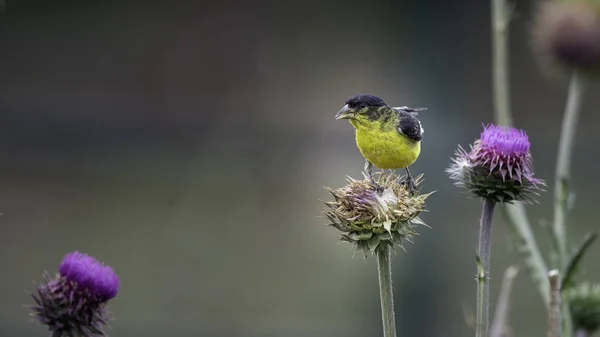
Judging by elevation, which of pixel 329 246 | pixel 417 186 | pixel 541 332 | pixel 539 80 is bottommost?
pixel 417 186

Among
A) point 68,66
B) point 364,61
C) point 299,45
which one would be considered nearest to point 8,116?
point 68,66

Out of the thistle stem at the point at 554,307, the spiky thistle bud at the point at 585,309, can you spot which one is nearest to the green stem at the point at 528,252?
the spiky thistle bud at the point at 585,309

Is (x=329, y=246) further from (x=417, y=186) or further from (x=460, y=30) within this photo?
(x=417, y=186)

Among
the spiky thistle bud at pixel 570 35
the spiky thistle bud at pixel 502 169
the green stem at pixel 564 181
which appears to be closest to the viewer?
the spiky thistle bud at pixel 502 169

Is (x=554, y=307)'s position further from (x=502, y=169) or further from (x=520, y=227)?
(x=520, y=227)

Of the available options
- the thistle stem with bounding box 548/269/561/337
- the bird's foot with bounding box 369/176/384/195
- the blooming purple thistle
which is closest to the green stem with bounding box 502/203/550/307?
the bird's foot with bounding box 369/176/384/195

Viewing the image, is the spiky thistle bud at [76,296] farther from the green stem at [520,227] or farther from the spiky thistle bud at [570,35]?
the spiky thistle bud at [570,35]

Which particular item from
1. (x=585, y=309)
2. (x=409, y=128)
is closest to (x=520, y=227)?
(x=585, y=309)
